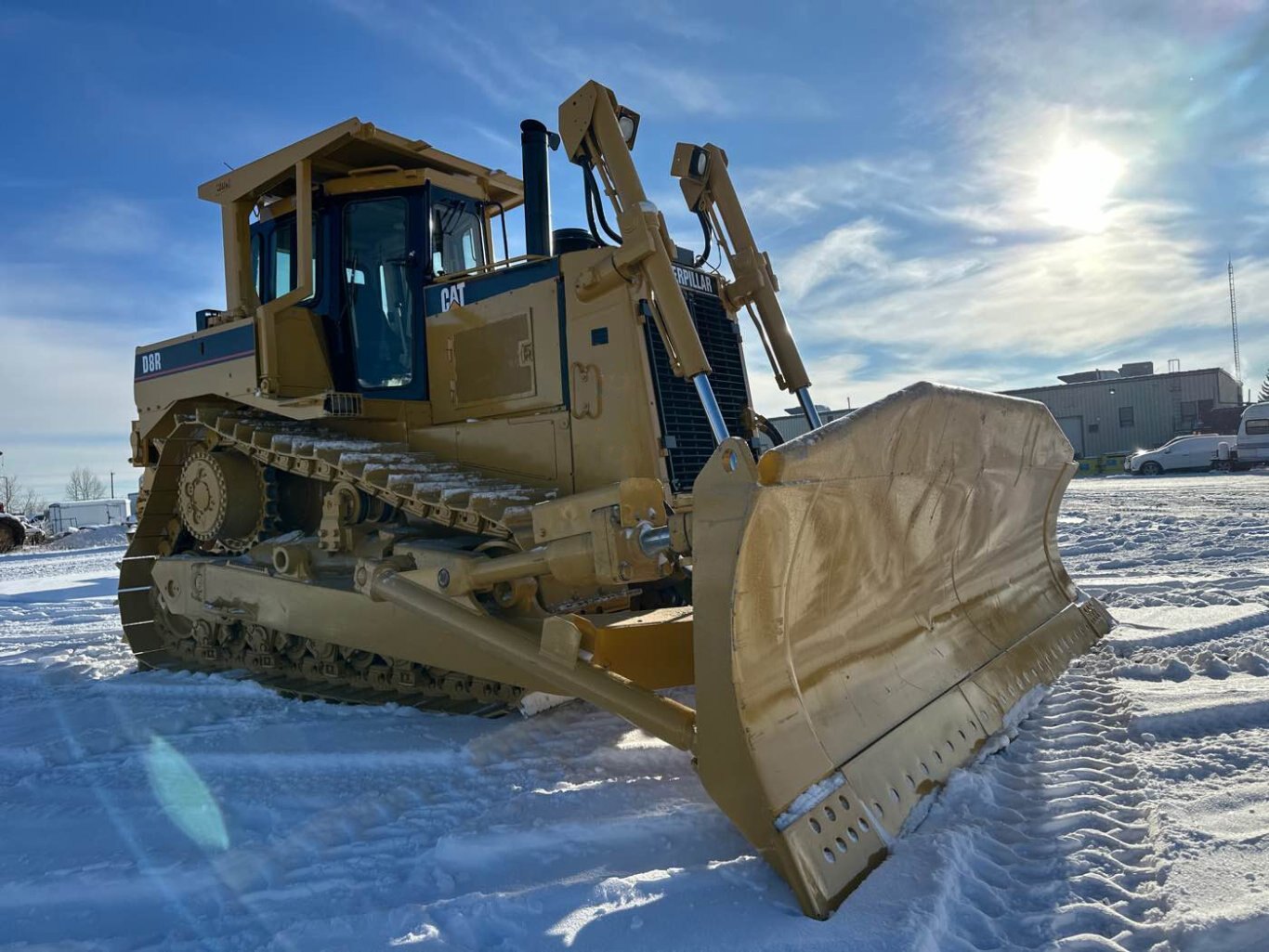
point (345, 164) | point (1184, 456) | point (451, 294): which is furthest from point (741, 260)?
point (1184, 456)

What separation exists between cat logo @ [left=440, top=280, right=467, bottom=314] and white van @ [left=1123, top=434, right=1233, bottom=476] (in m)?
28.1

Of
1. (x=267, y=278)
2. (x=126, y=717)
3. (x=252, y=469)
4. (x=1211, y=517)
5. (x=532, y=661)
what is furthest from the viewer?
(x=1211, y=517)

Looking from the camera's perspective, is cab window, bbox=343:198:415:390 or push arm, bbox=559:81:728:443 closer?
push arm, bbox=559:81:728:443

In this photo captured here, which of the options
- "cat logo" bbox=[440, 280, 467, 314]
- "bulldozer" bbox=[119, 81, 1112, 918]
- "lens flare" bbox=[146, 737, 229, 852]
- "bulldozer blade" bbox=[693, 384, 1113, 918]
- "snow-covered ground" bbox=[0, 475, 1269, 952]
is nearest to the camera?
"snow-covered ground" bbox=[0, 475, 1269, 952]

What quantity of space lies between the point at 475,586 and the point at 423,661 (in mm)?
610

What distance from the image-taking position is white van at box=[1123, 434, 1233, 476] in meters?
26.6

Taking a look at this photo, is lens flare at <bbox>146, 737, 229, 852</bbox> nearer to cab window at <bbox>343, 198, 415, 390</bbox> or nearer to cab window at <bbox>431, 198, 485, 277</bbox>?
cab window at <bbox>343, 198, 415, 390</bbox>

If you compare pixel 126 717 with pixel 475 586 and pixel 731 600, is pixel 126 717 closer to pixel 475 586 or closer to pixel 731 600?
pixel 475 586

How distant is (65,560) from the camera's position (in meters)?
18.0

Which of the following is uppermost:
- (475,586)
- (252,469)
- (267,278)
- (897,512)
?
(267,278)

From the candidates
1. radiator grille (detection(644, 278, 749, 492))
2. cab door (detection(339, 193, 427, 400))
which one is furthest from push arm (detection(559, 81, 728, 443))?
cab door (detection(339, 193, 427, 400))

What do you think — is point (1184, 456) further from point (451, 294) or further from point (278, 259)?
point (278, 259)

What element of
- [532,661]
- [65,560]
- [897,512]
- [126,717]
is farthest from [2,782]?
[65,560]

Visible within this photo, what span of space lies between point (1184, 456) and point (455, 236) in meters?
28.3
